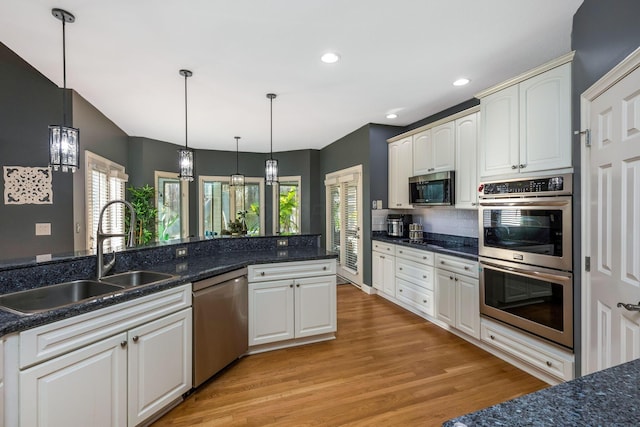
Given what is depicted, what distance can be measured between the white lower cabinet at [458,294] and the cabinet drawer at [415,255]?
14 centimetres

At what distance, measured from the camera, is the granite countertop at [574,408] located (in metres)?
0.67

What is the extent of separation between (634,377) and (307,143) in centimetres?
585

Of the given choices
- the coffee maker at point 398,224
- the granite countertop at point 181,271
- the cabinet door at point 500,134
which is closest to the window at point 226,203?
the coffee maker at point 398,224

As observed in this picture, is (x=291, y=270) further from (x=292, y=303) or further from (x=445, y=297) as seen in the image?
(x=445, y=297)

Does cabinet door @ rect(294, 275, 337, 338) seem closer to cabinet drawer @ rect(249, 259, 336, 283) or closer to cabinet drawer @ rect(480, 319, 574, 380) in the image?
cabinet drawer @ rect(249, 259, 336, 283)

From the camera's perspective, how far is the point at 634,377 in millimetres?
851

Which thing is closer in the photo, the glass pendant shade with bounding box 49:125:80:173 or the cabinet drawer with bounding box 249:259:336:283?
the glass pendant shade with bounding box 49:125:80:173

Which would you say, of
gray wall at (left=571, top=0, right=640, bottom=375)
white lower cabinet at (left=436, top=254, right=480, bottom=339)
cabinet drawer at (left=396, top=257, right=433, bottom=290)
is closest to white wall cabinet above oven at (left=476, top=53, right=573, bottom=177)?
gray wall at (left=571, top=0, right=640, bottom=375)

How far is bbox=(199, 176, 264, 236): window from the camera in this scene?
266 inches

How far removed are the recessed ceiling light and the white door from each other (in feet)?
5.91

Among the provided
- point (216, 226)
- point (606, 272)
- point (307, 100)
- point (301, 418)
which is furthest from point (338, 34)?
point (216, 226)

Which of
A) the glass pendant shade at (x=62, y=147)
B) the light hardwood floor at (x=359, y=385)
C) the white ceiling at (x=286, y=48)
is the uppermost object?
the white ceiling at (x=286, y=48)

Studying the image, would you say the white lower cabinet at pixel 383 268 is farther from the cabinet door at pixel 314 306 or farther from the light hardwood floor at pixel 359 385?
the cabinet door at pixel 314 306

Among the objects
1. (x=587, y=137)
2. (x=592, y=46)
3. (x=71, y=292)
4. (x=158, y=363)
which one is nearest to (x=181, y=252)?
(x=71, y=292)
